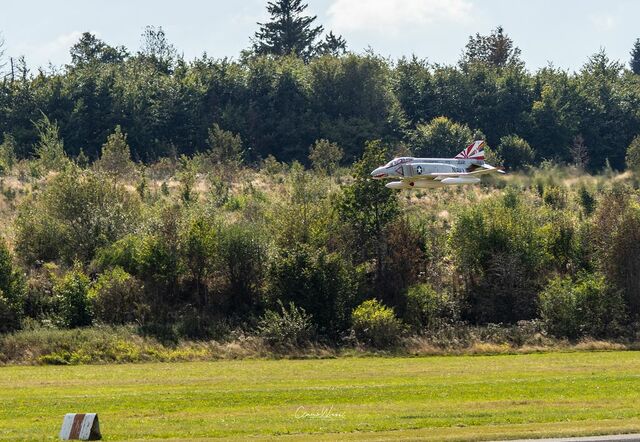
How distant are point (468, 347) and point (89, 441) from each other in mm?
35335

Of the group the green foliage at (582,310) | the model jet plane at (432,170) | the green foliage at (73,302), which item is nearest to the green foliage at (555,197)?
the green foliage at (582,310)

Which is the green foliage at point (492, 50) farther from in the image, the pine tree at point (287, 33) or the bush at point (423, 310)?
the bush at point (423, 310)

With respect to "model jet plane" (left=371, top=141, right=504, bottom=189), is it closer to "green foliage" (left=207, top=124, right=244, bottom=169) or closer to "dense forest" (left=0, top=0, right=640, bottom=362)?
"dense forest" (left=0, top=0, right=640, bottom=362)

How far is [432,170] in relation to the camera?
54.6 metres

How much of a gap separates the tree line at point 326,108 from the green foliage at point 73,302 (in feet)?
146

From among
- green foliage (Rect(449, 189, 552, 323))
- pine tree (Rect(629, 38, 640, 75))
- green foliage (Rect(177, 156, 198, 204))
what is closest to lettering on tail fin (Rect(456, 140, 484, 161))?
green foliage (Rect(449, 189, 552, 323))

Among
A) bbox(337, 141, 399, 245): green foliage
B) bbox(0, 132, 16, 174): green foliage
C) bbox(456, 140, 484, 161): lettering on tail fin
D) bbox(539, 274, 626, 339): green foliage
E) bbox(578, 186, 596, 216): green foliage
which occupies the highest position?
bbox(0, 132, 16, 174): green foliage

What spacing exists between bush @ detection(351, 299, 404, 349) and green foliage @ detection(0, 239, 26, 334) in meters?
18.6

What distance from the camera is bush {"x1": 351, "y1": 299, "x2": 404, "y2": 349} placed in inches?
2308

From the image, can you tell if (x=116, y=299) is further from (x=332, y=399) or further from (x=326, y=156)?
(x=326, y=156)

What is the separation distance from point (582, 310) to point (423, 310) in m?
9.33

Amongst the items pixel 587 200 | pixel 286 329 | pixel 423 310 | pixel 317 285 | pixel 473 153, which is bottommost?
pixel 423 310

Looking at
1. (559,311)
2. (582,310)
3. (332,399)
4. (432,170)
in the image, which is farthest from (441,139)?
(332,399)

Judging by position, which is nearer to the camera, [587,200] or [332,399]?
[332,399]
